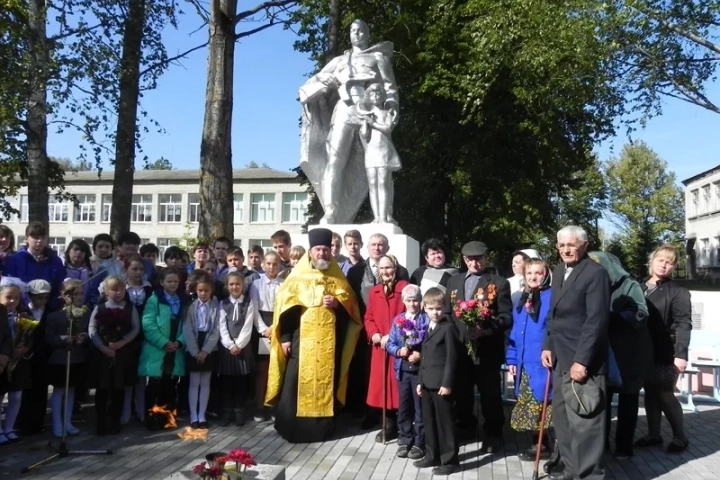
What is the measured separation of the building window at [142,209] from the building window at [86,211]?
355 cm

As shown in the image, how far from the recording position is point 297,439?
6.10 m

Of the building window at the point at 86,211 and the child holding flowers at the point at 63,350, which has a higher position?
the building window at the point at 86,211

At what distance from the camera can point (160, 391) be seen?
6.59 metres

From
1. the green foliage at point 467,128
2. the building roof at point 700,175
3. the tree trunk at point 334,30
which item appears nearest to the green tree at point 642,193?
the building roof at point 700,175

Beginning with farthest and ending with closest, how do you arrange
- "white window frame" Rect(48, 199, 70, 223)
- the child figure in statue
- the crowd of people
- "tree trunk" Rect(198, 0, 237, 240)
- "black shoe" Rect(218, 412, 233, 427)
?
1. "white window frame" Rect(48, 199, 70, 223)
2. "tree trunk" Rect(198, 0, 237, 240)
3. the child figure in statue
4. "black shoe" Rect(218, 412, 233, 427)
5. the crowd of people

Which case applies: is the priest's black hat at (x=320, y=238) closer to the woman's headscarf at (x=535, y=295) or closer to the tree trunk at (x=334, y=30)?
the woman's headscarf at (x=535, y=295)

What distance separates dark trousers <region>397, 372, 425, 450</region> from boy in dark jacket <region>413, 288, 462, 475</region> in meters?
0.23

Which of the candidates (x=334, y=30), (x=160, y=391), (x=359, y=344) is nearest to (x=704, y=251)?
(x=334, y=30)

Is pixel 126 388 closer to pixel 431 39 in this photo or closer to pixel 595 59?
pixel 595 59

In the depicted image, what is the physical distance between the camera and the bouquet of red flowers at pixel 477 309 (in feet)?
17.8

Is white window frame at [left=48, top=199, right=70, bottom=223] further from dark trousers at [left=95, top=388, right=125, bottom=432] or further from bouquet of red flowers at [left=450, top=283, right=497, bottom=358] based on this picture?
bouquet of red flowers at [left=450, top=283, right=497, bottom=358]

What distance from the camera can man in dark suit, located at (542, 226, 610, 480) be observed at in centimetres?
473

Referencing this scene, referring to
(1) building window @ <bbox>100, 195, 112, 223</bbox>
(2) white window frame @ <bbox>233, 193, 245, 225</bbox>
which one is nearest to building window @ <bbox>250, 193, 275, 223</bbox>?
(2) white window frame @ <bbox>233, 193, 245, 225</bbox>

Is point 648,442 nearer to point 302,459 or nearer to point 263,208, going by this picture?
point 302,459
